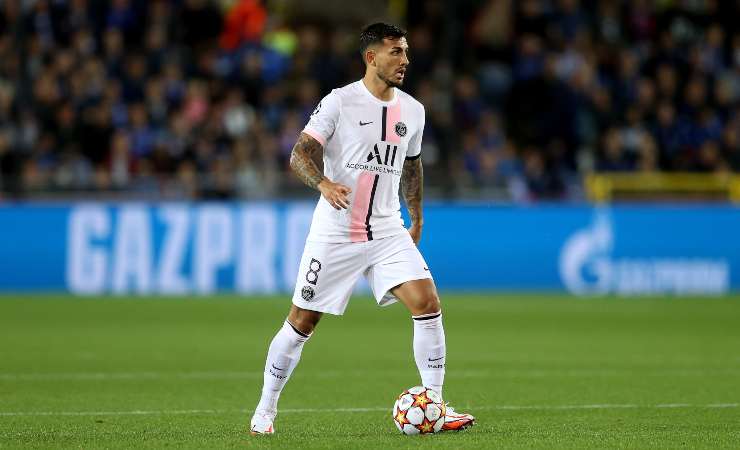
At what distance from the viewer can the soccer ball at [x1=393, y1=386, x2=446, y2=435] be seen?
722 cm

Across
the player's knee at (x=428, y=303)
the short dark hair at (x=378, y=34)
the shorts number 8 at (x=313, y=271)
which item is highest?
the short dark hair at (x=378, y=34)

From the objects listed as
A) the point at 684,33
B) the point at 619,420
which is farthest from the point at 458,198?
the point at 619,420

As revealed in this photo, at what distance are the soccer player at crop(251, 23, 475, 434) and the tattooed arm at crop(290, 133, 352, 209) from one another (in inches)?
0.8

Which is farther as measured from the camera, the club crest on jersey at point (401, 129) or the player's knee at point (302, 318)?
the club crest on jersey at point (401, 129)

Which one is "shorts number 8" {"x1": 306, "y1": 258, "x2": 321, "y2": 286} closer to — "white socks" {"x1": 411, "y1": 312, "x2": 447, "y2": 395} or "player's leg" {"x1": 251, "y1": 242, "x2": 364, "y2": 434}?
"player's leg" {"x1": 251, "y1": 242, "x2": 364, "y2": 434}

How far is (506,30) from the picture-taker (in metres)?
23.6

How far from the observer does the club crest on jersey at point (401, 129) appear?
7.47 m

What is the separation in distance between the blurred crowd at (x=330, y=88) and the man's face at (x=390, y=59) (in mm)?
11421

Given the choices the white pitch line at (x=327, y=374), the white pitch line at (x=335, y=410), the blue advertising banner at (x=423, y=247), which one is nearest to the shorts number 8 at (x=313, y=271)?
the white pitch line at (x=335, y=410)

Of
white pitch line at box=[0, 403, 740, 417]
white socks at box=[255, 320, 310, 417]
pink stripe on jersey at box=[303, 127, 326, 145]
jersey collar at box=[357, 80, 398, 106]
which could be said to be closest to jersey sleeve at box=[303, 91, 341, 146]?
pink stripe on jersey at box=[303, 127, 326, 145]

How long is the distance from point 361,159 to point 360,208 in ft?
0.87

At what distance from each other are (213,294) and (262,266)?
0.77 m

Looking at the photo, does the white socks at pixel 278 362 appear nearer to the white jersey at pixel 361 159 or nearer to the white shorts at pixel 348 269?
the white shorts at pixel 348 269

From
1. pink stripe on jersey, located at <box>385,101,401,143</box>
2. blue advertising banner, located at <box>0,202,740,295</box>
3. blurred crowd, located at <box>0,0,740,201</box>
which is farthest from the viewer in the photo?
blurred crowd, located at <box>0,0,740,201</box>
